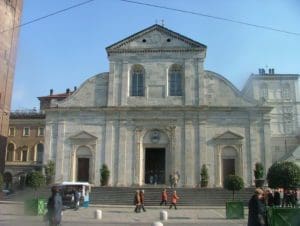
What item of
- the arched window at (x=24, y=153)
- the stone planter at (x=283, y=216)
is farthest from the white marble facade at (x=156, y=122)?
the stone planter at (x=283, y=216)

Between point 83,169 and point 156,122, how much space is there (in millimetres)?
8149

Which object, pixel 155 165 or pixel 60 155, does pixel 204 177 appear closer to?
pixel 155 165

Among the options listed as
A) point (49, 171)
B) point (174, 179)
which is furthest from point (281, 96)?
point (49, 171)

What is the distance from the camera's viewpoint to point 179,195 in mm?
36000

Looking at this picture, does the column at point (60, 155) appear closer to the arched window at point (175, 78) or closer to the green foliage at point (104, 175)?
the green foliage at point (104, 175)

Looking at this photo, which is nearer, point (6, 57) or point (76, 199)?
point (76, 199)

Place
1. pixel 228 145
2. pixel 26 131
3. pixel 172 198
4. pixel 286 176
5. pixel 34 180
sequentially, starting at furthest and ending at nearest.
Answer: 1. pixel 26 131
2. pixel 228 145
3. pixel 34 180
4. pixel 172 198
5. pixel 286 176

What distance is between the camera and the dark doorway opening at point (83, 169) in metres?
41.6

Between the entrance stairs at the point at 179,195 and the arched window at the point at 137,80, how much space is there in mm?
10272

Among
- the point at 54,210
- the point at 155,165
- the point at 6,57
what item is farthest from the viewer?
the point at 6,57

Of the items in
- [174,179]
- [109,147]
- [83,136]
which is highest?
[83,136]

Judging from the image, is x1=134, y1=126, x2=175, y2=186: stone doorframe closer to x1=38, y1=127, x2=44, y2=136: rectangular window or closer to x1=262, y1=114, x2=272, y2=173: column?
x1=262, y1=114, x2=272, y2=173: column

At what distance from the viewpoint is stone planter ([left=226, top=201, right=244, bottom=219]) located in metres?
22.6

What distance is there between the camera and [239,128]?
136ft
